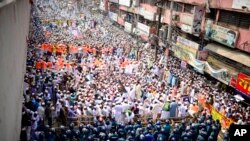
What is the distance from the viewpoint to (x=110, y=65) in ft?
65.8

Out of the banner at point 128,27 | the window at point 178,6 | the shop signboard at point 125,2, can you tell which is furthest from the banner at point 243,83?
the shop signboard at point 125,2

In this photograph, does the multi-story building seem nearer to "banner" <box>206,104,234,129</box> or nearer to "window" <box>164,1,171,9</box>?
"window" <box>164,1,171,9</box>

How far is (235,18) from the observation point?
721 inches

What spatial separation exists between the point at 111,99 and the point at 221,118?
431cm

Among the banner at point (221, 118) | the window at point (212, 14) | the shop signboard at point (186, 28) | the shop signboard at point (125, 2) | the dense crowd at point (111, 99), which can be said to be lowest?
the banner at point (221, 118)

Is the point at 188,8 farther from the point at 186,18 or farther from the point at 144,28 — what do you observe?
the point at 144,28

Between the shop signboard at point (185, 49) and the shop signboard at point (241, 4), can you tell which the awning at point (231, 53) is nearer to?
the shop signboard at point (185, 49)

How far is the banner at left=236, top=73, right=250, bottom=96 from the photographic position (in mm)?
15273

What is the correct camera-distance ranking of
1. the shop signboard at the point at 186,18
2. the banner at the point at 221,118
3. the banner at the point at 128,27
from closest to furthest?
1. the banner at the point at 221,118
2. the shop signboard at the point at 186,18
3. the banner at the point at 128,27

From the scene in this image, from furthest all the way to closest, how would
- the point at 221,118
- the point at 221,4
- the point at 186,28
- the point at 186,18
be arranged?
the point at 186,18 → the point at 186,28 → the point at 221,4 → the point at 221,118

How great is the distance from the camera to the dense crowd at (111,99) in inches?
409

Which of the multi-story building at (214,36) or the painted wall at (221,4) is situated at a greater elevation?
the painted wall at (221,4)

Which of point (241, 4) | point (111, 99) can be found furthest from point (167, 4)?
point (111, 99)

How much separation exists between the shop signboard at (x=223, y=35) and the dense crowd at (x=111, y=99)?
251 centimetres
